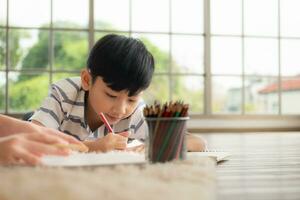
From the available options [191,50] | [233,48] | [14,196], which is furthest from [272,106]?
[14,196]

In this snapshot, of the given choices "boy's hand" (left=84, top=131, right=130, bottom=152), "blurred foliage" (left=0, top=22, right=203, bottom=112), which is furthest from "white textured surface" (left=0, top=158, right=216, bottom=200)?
"blurred foliage" (left=0, top=22, right=203, bottom=112)

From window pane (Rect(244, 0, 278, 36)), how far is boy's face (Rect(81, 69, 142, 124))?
3.39 meters

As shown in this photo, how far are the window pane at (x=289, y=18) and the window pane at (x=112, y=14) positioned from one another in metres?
1.67

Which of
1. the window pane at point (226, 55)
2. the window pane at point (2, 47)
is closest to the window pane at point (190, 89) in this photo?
the window pane at point (226, 55)

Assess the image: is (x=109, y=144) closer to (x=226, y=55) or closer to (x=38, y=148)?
(x=38, y=148)

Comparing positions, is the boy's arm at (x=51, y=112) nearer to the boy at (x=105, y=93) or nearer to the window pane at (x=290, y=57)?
the boy at (x=105, y=93)

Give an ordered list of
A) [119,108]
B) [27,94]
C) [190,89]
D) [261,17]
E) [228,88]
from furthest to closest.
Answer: [27,94] → [190,89] → [228,88] → [261,17] → [119,108]

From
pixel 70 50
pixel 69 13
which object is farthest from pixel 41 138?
pixel 70 50

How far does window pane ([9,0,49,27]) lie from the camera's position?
14.0 feet

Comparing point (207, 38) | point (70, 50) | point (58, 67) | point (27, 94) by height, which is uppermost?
point (70, 50)

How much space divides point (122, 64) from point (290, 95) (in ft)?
12.2

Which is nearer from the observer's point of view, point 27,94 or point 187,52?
point 187,52

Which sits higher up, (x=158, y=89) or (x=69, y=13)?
(x=69, y=13)

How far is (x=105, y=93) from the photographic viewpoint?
145 centimetres
